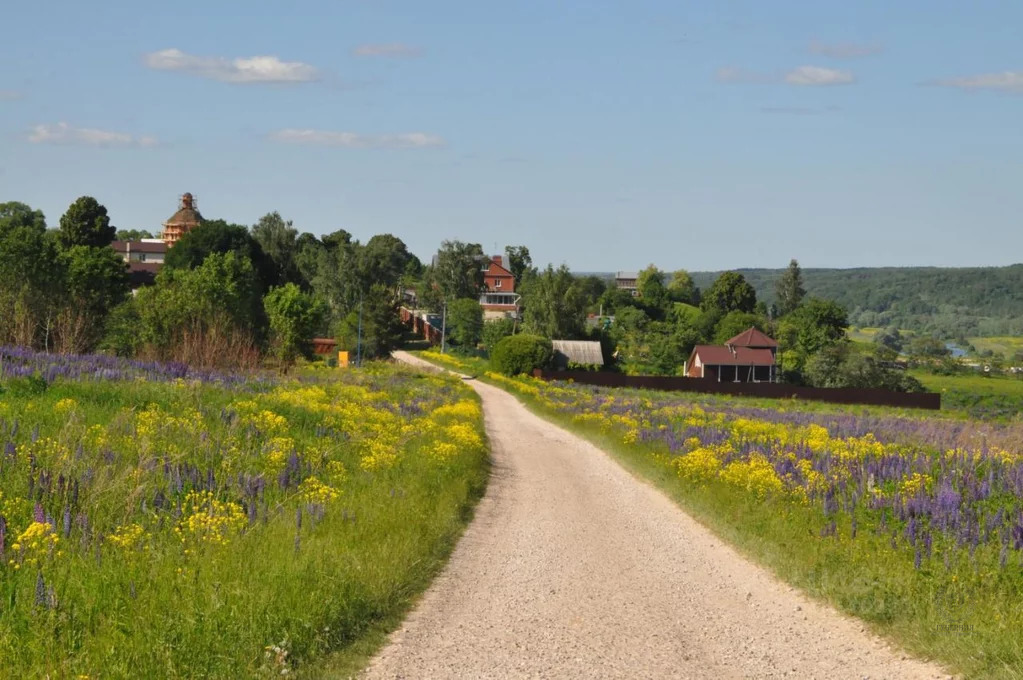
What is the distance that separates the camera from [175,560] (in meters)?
8.77

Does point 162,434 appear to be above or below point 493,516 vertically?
above

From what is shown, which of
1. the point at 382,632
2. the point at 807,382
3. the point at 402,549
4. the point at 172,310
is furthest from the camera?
the point at 807,382

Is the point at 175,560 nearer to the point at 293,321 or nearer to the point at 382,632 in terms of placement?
the point at 382,632

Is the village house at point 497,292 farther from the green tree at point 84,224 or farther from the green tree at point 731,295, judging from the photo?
the green tree at point 84,224

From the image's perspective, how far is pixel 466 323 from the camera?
11050 centimetres

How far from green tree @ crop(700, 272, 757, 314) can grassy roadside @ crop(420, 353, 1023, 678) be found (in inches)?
5403

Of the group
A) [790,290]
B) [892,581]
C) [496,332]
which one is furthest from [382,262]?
[892,581]

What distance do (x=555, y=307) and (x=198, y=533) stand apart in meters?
88.8

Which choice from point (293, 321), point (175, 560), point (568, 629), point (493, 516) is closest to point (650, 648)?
point (568, 629)

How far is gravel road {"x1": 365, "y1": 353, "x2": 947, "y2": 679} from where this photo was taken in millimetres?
8312

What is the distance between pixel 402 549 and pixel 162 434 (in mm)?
4865

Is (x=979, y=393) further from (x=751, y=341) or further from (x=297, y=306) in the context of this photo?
(x=297, y=306)

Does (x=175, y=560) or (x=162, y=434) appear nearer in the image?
(x=175, y=560)

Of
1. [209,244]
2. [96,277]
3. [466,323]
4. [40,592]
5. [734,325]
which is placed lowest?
[40,592]
